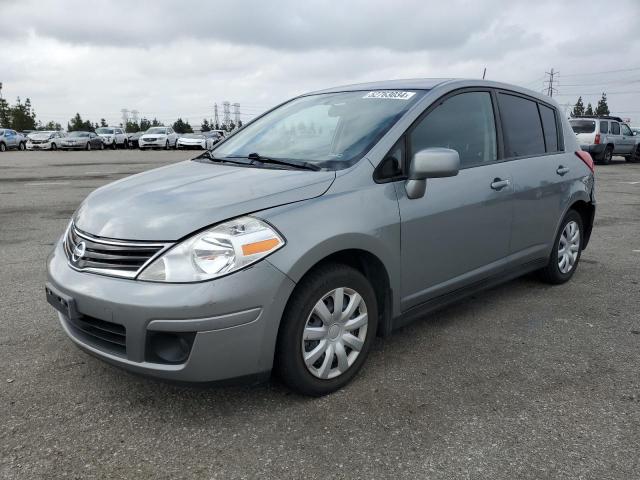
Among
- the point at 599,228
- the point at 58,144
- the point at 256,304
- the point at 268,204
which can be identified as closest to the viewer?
the point at 256,304

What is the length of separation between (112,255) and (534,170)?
3.09m

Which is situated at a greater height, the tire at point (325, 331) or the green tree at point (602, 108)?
the green tree at point (602, 108)

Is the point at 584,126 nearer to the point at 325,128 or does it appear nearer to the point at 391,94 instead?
the point at 391,94

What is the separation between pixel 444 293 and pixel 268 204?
1.43 m

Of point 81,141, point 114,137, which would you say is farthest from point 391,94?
point 114,137

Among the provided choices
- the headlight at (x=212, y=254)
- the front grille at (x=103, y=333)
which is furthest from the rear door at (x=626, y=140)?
the front grille at (x=103, y=333)

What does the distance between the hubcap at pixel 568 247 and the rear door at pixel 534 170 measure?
0.98ft

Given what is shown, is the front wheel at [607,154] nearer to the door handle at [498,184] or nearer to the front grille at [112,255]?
the door handle at [498,184]

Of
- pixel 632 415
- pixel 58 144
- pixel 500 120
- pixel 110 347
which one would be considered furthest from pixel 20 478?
pixel 58 144

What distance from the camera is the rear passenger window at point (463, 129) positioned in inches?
133

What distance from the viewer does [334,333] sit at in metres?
2.87

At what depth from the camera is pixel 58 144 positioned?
115 feet

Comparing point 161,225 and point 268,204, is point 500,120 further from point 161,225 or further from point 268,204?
point 161,225

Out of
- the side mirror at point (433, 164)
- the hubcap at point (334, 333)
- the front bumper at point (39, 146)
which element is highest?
the front bumper at point (39, 146)
